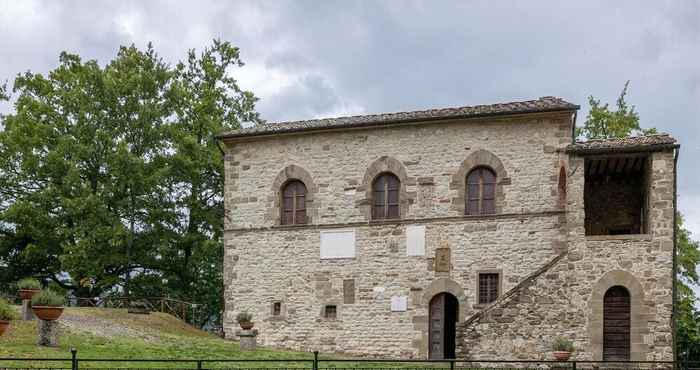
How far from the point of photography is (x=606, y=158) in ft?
70.7

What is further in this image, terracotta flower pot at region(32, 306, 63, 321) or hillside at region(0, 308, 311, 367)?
terracotta flower pot at region(32, 306, 63, 321)

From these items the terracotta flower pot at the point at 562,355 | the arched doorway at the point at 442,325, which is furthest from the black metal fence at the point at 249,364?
the arched doorway at the point at 442,325

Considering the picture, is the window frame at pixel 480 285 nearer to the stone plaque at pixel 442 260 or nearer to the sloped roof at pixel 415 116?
the stone plaque at pixel 442 260

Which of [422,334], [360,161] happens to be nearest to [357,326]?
[422,334]

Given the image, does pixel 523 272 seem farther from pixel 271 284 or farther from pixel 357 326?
pixel 271 284

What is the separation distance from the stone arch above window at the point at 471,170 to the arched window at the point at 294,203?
4465 mm

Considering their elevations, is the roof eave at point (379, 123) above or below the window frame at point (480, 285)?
above

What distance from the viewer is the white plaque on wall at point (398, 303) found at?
24.1 meters

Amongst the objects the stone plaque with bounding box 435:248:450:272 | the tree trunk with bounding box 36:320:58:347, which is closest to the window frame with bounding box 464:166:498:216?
the stone plaque with bounding box 435:248:450:272

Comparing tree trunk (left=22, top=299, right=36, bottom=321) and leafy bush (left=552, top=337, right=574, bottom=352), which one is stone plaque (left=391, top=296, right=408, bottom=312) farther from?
tree trunk (left=22, top=299, right=36, bottom=321)

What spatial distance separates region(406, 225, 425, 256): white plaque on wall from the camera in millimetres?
24156

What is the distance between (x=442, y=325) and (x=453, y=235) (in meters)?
2.36

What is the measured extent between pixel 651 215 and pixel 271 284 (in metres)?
10.6

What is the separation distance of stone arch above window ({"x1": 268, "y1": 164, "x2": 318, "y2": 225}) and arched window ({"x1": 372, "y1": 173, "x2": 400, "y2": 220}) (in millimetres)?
1738
